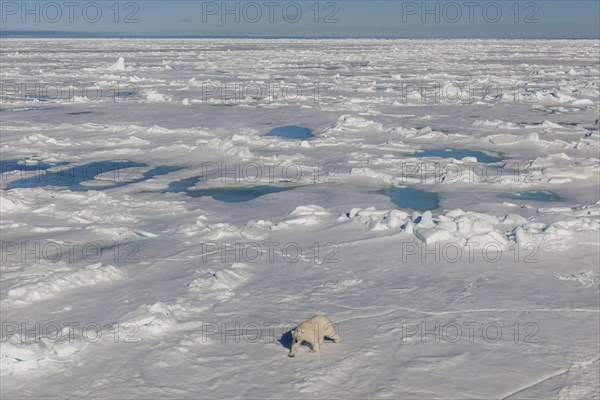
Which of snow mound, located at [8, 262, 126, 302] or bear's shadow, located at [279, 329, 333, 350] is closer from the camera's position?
bear's shadow, located at [279, 329, 333, 350]

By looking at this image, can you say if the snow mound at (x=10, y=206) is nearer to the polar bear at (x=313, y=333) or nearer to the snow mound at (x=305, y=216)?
the snow mound at (x=305, y=216)

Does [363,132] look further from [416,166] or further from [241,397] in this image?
[241,397]

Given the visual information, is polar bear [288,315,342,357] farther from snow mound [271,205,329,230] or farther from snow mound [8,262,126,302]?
snow mound [271,205,329,230]

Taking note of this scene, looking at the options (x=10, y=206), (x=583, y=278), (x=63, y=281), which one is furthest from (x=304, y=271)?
(x=10, y=206)

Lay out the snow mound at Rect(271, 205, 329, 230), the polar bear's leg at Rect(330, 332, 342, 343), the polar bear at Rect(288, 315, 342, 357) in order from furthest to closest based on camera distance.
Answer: the snow mound at Rect(271, 205, 329, 230) → the polar bear's leg at Rect(330, 332, 342, 343) → the polar bear at Rect(288, 315, 342, 357)

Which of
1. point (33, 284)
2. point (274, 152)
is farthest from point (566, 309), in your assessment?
point (274, 152)

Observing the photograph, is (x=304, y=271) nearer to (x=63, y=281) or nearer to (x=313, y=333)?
(x=313, y=333)

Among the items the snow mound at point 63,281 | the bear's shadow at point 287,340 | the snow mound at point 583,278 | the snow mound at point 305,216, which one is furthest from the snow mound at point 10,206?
the snow mound at point 583,278

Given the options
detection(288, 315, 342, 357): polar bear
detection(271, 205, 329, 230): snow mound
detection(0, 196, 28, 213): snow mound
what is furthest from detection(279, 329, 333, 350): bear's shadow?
detection(0, 196, 28, 213): snow mound
